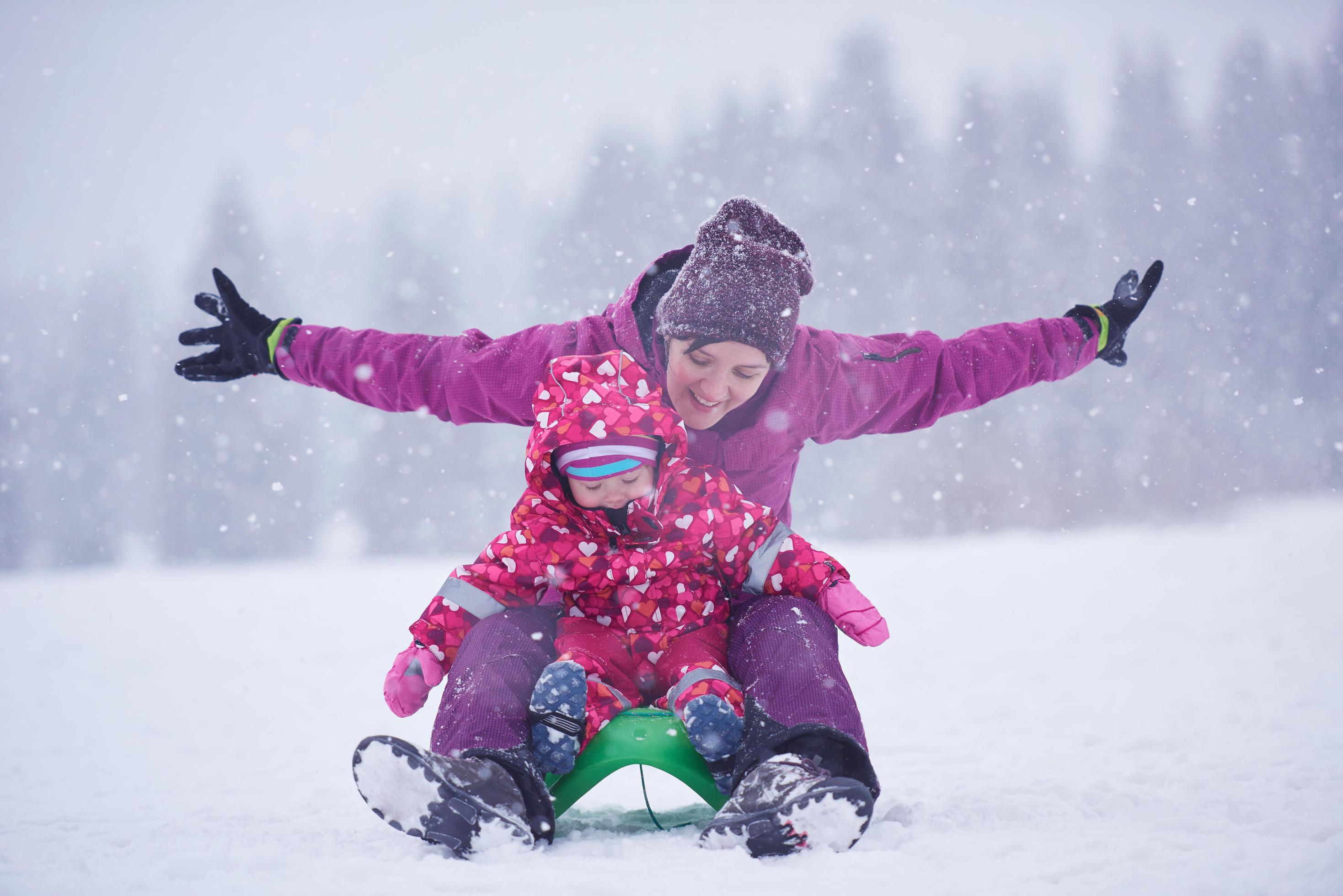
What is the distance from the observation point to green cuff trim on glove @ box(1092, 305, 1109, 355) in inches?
99.0

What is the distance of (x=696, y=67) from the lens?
14867 millimetres

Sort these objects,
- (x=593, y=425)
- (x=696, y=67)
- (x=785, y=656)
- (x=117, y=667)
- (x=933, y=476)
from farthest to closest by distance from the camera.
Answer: (x=696, y=67) → (x=933, y=476) → (x=117, y=667) → (x=593, y=425) → (x=785, y=656)

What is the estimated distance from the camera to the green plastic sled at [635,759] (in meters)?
1.79

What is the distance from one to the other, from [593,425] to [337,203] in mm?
14767

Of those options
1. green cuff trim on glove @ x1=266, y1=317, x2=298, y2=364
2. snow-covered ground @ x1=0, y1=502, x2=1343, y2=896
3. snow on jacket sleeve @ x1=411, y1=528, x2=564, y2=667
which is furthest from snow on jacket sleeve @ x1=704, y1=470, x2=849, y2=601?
green cuff trim on glove @ x1=266, y1=317, x2=298, y2=364

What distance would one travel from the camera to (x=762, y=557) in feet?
6.97

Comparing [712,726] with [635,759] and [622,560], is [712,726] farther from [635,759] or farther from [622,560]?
[622,560]

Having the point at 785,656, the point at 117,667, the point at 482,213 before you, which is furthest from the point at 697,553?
the point at 482,213

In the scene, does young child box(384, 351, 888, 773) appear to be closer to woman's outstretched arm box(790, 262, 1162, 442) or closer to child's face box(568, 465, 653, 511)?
child's face box(568, 465, 653, 511)

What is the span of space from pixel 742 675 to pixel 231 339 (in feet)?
5.28

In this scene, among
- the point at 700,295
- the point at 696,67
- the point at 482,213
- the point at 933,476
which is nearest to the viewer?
the point at 700,295

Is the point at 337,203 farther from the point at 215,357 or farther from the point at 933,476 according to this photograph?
the point at 215,357

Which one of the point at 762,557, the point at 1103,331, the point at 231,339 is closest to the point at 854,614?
the point at 762,557

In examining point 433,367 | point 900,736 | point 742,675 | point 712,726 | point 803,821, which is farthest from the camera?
point 900,736
